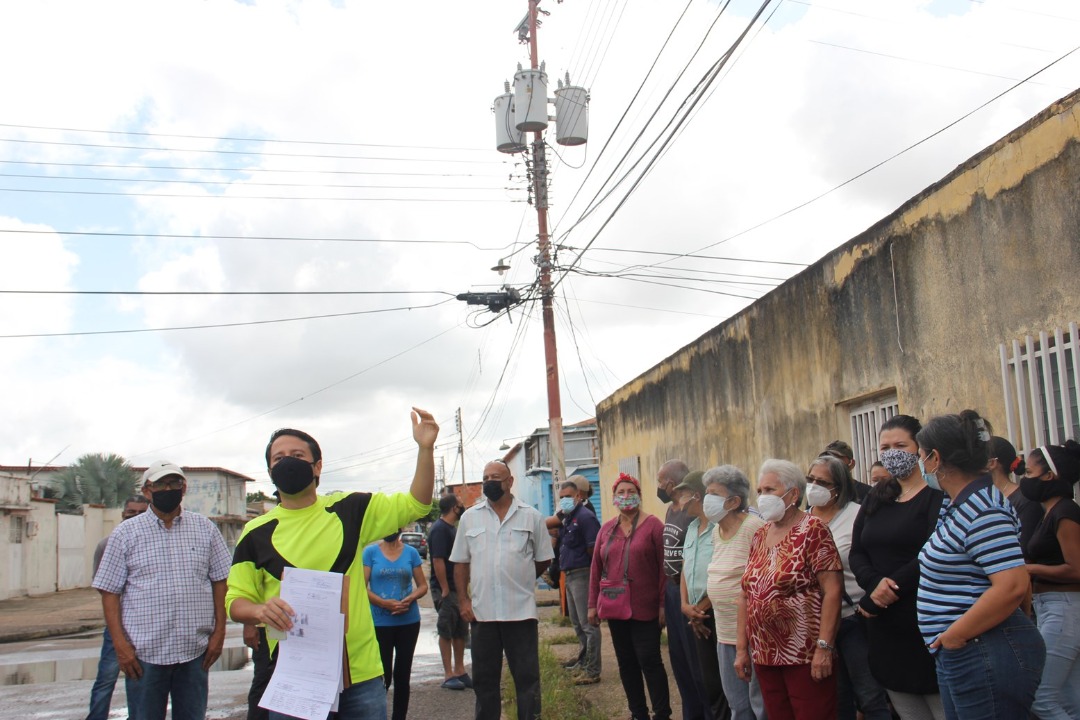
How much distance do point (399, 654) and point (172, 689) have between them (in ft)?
7.40

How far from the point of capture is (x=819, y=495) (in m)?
5.39

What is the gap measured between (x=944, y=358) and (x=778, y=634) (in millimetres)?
3071

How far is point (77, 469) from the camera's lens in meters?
40.0

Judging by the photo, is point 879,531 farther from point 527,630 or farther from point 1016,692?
point 527,630

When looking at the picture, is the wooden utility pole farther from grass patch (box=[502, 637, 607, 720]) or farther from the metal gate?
the metal gate

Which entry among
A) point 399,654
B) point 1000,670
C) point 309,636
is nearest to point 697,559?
point 399,654

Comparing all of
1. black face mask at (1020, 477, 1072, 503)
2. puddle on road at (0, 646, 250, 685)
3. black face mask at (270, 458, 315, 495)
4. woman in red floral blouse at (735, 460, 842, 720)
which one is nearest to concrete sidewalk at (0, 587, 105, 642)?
puddle on road at (0, 646, 250, 685)

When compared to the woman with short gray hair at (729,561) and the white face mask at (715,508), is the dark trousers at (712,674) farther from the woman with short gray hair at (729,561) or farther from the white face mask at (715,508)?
the white face mask at (715,508)

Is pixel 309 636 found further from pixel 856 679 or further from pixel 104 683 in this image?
pixel 104 683

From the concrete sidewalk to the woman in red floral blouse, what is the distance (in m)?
10.5

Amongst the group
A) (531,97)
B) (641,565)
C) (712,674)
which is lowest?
(712,674)

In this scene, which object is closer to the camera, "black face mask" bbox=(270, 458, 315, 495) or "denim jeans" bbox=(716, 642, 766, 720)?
"black face mask" bbox=(270, 458, 315, 495)

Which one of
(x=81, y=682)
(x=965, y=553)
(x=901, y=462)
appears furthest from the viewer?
(x=81, y=682)

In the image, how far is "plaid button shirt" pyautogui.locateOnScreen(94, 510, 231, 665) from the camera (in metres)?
5.31
